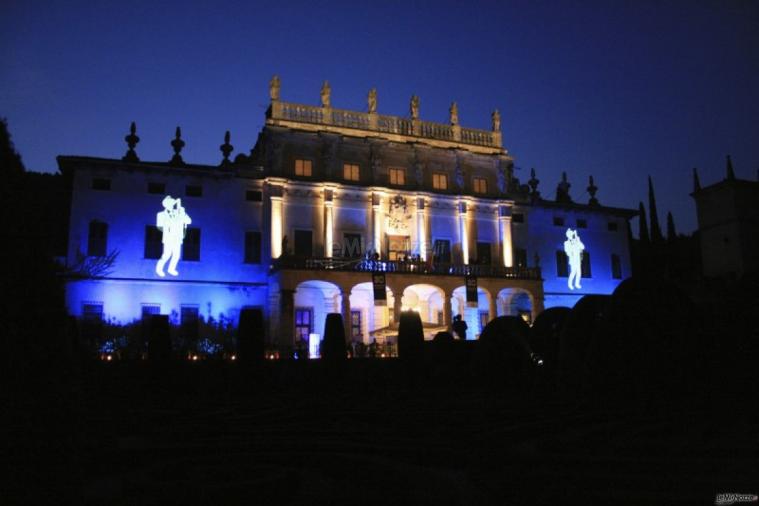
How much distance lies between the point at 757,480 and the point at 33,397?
5.26 metres

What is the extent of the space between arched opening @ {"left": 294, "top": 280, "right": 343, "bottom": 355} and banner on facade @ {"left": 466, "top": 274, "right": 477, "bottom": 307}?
7793mm

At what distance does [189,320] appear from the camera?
35.6m

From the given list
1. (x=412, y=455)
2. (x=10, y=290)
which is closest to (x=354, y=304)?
(x=10, y=290)

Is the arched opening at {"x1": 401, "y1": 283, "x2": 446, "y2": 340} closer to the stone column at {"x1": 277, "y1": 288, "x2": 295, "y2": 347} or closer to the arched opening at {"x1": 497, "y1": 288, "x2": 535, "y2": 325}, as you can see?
the arched opening at {"x1": 497, "y1": 288, "x2": 535, "y2": 325}

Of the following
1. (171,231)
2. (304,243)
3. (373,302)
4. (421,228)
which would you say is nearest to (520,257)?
(421,228)

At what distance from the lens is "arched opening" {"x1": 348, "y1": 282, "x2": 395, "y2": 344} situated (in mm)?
37656

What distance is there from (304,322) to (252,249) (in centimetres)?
550

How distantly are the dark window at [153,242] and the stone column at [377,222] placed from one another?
13017 mm

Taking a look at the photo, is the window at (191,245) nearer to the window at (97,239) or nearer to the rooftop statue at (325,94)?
the window at (97,239)

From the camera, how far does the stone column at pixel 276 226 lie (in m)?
37.2

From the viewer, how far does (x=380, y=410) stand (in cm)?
1112

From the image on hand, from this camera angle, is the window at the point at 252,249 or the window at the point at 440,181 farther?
the window at the point at 440,181

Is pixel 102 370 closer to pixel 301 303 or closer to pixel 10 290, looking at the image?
pixel 10 290

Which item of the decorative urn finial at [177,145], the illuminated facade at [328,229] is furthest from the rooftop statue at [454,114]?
the decorative urn finial at [177,145]
